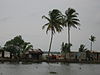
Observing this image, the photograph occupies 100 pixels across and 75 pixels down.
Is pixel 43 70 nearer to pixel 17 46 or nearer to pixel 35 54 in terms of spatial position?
pixel 35 54

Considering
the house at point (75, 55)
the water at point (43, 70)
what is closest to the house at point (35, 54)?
the house at point (75, 55)

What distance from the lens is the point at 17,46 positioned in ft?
233

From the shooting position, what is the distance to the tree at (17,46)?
220 feet

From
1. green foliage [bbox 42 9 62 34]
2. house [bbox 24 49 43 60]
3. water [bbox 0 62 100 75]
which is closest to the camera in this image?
water [bbox 0 62 100 75]

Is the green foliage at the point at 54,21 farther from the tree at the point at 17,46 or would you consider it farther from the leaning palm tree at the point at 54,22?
the tree at the point at 17,46

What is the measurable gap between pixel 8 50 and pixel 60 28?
69.0 ft

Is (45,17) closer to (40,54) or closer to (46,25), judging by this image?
(46,25)

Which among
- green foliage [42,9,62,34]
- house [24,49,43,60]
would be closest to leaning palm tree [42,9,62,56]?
green foliage [42,9,62,34]

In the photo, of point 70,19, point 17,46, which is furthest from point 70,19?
point 17,46

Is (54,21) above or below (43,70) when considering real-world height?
above

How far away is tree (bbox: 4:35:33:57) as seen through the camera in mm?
66963

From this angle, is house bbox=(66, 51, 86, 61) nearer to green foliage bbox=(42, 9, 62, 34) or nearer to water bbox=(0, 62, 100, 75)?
green foliage bbox=(42, 9, 62, 34)

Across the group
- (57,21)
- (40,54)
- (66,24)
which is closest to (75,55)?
(40,54)

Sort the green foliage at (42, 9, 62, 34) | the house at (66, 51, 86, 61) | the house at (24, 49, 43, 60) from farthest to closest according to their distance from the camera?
1. the house at (66, 51, 86, 61)
2. the house at (24, 49, 43, 60)
3. the green foliage at (42, 9, 62, 34)
